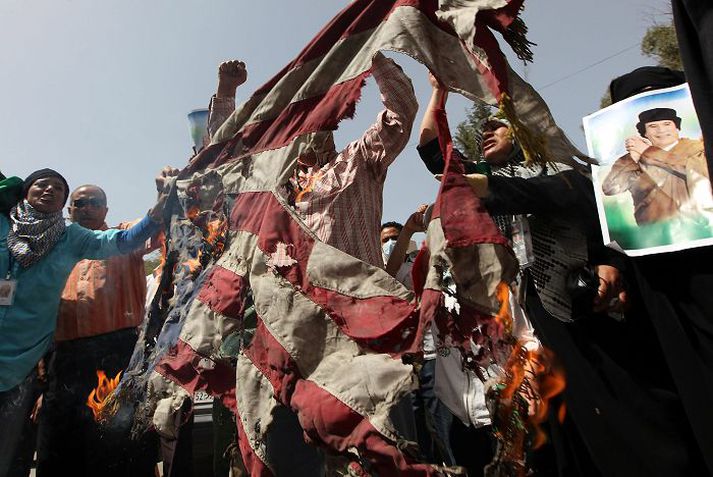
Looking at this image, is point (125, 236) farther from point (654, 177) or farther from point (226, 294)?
point (654, 177)

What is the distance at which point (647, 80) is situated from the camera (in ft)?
7.14

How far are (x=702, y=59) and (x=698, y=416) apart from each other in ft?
4.36

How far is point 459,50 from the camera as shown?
157 cm

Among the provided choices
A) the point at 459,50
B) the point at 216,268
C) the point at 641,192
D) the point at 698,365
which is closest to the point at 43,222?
the point at 216,268

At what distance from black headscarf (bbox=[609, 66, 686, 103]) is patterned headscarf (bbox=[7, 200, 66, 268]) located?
342 centimetres

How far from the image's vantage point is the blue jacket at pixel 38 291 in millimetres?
2988

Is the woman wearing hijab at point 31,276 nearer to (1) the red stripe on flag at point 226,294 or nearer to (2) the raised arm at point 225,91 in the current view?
(2) the raised arm at point 225,91

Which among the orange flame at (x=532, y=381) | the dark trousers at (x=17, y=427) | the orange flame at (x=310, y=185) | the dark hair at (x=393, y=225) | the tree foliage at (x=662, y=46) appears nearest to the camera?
the orange flame at (x=532, y=381)

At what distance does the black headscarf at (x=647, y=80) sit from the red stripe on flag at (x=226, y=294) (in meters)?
1.92

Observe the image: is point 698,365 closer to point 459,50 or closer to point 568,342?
point 568,342

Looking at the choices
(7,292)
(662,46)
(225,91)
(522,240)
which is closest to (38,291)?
(7,292)

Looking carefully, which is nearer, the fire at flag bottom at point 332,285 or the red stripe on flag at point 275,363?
the fire at flag bottom at point 332,285

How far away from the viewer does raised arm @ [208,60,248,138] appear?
260cm

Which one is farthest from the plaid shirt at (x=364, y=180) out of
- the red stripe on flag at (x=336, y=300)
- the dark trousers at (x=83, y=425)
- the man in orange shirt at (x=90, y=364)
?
the dark trousers at (x=83, y=425)
